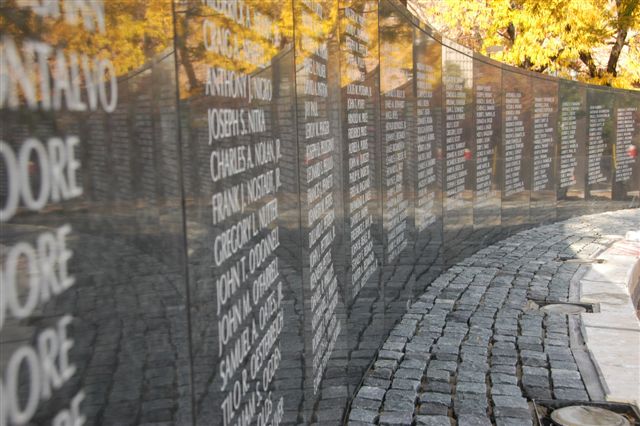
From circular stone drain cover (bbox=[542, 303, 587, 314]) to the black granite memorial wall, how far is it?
1868mm

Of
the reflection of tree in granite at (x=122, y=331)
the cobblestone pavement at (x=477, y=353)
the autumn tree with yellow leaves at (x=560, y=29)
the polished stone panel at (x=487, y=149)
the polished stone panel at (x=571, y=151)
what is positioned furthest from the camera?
the autumn tree with yellow leaves at (x=560, y=29)

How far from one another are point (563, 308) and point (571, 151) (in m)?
7.14

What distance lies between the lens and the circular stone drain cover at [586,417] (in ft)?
16.4

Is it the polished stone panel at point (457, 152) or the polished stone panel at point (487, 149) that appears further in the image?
the polished stone panel at point (487, 149)

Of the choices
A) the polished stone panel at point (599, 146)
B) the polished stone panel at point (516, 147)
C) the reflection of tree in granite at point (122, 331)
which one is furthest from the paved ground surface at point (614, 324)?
the polished stone panel at point (599, 146)

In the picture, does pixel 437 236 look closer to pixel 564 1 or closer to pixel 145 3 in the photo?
pixel 145 3

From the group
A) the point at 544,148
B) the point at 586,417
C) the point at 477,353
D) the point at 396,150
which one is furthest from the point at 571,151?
the point at 586,417

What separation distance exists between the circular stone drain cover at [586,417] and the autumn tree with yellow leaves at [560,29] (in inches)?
574

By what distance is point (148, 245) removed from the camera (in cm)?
215

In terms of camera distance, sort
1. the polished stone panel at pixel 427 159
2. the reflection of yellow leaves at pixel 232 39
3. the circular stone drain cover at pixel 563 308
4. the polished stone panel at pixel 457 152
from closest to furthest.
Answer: the reflection of yellow leaves at pixel 232 39 → the circular stone drain cover at pixel 563 308 → the polished stone panel at pixel 427 159 → the polished stone panel at pixel 457 152

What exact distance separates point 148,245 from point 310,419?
7.38 ft

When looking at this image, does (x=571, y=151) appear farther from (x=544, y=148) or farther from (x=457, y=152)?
(x=457, y=152)

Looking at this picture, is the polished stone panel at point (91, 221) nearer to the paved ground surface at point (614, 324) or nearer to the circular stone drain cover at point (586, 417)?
the circular stone drain cover at point (586, 417)

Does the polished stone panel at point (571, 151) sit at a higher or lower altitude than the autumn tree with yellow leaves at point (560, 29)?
lower
